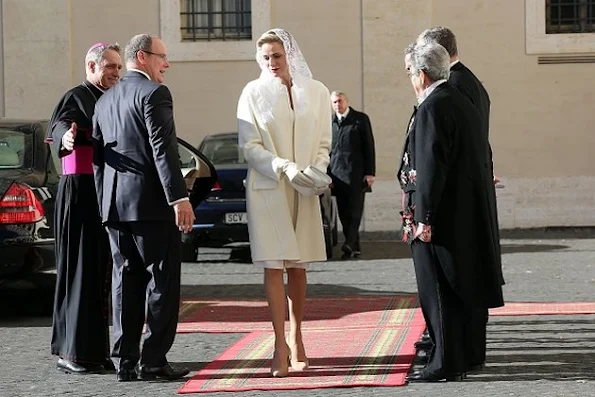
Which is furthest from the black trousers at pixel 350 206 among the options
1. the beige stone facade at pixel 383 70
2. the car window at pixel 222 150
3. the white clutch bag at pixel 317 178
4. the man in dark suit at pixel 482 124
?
the white clutch bag at pixel 317 178

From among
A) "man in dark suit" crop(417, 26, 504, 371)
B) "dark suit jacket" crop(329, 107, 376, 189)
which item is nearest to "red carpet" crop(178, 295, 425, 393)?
"man in dark suit" crop(417, 26, 504, 371)

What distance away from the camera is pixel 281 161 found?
9305 mm

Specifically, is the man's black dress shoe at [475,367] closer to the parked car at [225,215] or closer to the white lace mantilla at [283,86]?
the white lace mantilla at [283,86]

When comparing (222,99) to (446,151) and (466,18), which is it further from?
(446,151)

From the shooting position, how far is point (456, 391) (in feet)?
28.3

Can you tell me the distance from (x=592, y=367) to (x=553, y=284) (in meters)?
5.75

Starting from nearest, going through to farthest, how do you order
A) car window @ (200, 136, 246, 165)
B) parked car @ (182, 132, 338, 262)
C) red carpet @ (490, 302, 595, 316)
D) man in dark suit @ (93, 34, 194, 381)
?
1. man in dark suit @ (93, 34, 194, 381)
2. red carpet @ (490, 302, 595, 316)
3. parked car @ (182, 132, 338, 262)
4. car window @ (200, 136, 246, 165)

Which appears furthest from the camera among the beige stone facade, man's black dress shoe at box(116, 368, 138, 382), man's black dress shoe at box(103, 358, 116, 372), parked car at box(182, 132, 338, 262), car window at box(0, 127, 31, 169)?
the beige stone facade

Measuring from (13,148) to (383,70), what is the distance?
12.0 m

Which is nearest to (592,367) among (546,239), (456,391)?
(456,391)

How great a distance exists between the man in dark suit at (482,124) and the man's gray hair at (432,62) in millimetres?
259

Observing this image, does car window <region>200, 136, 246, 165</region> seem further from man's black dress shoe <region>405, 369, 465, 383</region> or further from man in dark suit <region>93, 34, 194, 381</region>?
man's black dress shoe <region>405, 369, 465, 383</region>

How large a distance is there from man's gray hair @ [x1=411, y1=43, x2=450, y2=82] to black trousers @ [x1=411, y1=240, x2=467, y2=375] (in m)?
0.95

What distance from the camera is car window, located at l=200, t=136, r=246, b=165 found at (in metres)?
19.5
